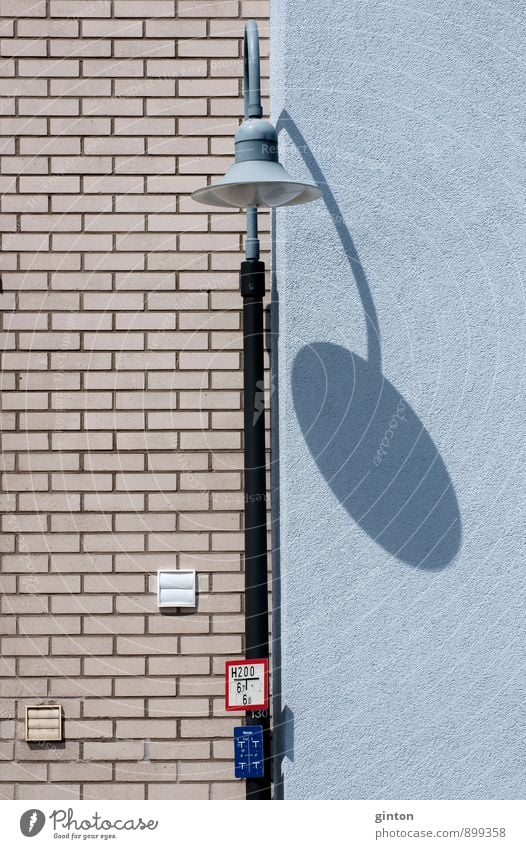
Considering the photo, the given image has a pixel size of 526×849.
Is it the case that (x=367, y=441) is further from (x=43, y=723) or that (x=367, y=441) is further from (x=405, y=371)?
(x=43, y=723)

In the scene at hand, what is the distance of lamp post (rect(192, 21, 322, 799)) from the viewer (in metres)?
4.62

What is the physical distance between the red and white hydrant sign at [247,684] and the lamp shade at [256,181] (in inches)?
82.2

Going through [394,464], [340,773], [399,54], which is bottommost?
[340,773]

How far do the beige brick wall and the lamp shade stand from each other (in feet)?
3.04

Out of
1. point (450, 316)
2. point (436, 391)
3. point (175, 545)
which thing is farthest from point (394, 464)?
point (175, 545)

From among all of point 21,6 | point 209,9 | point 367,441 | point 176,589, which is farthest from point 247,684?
point 21,6

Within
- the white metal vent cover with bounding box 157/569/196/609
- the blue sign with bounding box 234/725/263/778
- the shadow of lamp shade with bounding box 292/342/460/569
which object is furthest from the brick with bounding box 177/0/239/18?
the blue sign with bounding box 234/725/263/778

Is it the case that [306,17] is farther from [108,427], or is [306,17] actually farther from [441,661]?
[441,661]

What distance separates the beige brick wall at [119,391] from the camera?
549cm

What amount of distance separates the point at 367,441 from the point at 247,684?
140 cm

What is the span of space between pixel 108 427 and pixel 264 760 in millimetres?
1873

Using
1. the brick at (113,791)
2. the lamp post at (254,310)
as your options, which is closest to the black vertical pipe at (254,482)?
the lamp post at (254,310)

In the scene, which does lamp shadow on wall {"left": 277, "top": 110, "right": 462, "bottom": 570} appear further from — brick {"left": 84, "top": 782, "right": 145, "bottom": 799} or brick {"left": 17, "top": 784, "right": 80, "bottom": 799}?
brick {"left": 17, "top": 784, "right": 80, "bottom": 799}

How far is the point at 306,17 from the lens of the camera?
5445 mm
